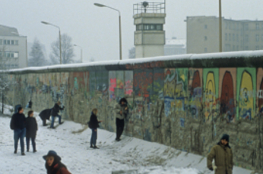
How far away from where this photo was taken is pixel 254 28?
8638 centimetres

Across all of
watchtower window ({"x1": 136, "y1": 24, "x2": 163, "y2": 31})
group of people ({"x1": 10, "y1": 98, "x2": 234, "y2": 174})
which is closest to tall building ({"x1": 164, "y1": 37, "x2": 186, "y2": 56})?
watchtower window ({"x1": 136, "y1": 24, "x2": 163, "y2": 31})

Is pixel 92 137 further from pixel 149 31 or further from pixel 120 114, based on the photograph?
pixel 149 31

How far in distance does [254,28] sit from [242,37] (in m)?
3.26

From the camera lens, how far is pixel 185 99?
11.7m

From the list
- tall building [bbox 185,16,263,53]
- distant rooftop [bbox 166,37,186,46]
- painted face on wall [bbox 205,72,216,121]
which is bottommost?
painted face on wall [bbox 205,72,216,121]

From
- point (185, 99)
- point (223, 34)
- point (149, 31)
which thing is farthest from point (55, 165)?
point (223, 34)

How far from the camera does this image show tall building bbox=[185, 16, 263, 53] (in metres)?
76.8

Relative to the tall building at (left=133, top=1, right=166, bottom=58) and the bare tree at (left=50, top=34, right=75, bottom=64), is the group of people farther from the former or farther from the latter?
the bare tree at (left=50, top=34, right=75, bottom=64)

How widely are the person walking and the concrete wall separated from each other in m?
0.24

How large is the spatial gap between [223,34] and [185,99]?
73329 millimetres

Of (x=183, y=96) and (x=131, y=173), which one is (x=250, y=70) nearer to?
(x=183, y=96)

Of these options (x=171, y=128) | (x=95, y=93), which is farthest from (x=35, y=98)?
(x=171, y=128)

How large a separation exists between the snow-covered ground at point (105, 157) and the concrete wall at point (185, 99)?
15.0 inches

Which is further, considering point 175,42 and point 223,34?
point 175,42
